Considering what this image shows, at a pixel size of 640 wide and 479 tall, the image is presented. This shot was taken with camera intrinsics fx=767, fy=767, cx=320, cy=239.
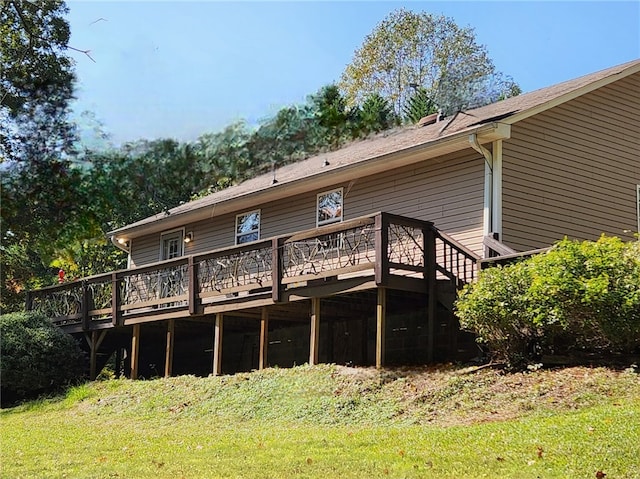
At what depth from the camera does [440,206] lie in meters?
13.6

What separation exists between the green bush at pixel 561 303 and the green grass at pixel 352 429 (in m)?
0.55

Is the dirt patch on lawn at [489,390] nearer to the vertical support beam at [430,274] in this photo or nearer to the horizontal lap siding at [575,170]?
the vertical support beam at [430,274]

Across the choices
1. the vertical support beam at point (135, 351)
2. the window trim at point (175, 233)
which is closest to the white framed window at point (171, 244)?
the window trim at point (175, 233)

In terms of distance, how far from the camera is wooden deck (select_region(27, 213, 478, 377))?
12102 mm

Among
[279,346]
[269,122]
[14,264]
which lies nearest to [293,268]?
[279,346]

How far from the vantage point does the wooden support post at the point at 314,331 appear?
12500mm

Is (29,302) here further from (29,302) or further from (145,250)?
(145,250)

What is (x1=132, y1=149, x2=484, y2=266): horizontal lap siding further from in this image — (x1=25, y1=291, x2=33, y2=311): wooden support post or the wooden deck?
(x1=25, y1=291, x2=33, y2=311): wooden support post

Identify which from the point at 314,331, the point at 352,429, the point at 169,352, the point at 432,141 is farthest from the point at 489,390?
the point at 169,352

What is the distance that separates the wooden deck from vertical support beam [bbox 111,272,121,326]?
22 mm

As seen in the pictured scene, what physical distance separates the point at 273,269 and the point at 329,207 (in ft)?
8.78

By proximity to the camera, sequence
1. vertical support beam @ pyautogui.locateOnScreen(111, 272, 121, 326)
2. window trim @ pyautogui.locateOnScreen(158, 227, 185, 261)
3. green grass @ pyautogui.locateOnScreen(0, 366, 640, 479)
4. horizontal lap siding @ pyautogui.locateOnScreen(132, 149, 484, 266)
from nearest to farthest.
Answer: green grass @ pyautogui.locateOnScreen(0, 366, 640, 479)
horizontal lap siding @ pyautogui.locateOnScreen(132, 149, 484, 266)
vertical support beam @ pyautogui.locateOnScreen(111, 272, 121, 326)
window trim @ pyautogui.locateOnScreen(158, 227, 185, 261)

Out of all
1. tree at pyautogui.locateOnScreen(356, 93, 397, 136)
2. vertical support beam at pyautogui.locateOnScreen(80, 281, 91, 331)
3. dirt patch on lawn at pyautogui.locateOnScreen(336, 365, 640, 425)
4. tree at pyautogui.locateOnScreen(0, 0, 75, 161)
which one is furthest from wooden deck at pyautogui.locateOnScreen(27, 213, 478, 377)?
tree at pyautogui.locateOnScreen(356, 93, 397, 136)

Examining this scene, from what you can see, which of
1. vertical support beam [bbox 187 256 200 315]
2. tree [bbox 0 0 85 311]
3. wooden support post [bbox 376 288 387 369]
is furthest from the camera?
tree [bbox 0 0 85 311]
